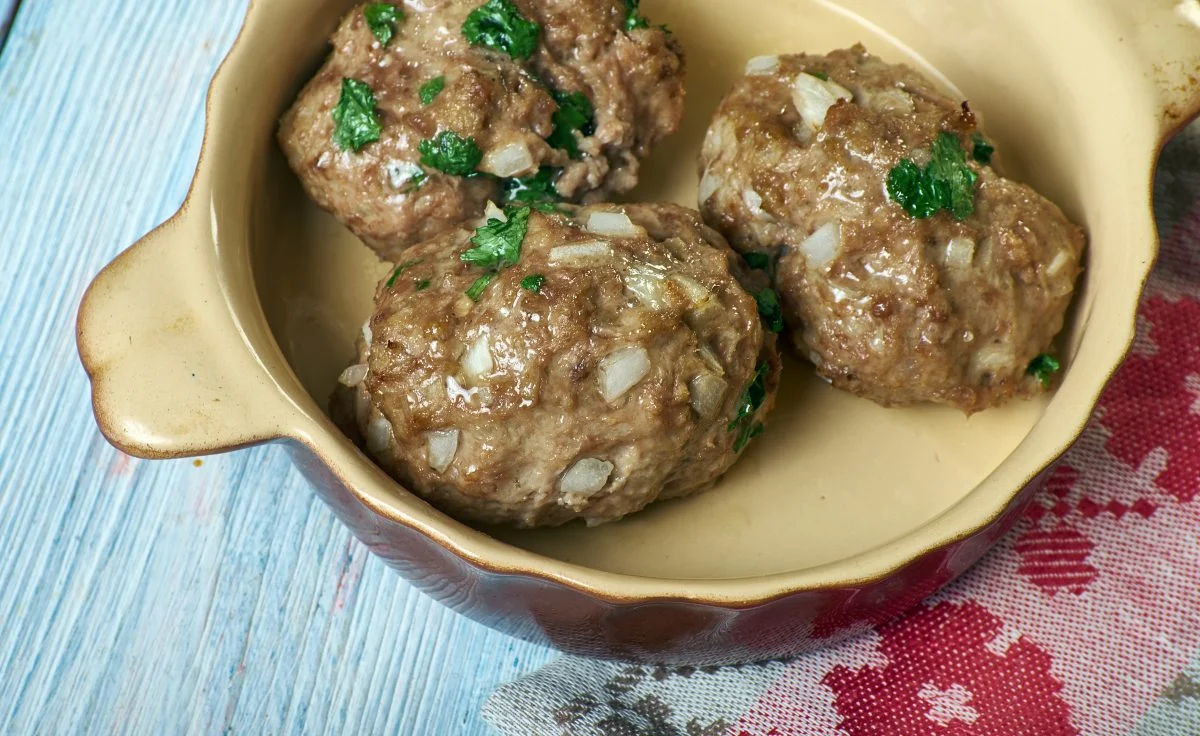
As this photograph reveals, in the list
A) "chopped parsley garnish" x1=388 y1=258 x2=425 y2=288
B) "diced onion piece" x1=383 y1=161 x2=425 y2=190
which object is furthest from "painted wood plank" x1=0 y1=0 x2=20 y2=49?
"chopped parsley garnish" x1=388 y1=258 x2=425 y2=288

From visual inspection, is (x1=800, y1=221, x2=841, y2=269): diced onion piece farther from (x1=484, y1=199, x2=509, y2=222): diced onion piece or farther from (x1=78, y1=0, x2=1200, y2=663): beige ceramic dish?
(x1=484, y1=199, x2=509, y2=222): diced onion piece

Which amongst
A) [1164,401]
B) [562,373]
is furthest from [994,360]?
[562,373]

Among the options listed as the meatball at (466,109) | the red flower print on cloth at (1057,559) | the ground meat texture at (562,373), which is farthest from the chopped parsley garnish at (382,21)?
the red flower print on cloth at (1057,559)

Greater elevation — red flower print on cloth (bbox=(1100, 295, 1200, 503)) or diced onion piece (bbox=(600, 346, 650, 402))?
red flower print on cloth (bbox=(1100, 295, 1200, 503))

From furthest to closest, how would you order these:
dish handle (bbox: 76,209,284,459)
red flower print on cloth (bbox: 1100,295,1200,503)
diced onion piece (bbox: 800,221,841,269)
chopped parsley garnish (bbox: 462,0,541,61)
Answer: red flower print on cloth (bbox: 1100,295,1200,503)
chopped parsley garnish (bbox: 462,0,541,61)
diced onion piece (bbox: 800,221,841,269)
dish handle (bbox: 76,209,284,459)

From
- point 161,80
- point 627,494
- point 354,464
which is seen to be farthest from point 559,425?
point 161,80

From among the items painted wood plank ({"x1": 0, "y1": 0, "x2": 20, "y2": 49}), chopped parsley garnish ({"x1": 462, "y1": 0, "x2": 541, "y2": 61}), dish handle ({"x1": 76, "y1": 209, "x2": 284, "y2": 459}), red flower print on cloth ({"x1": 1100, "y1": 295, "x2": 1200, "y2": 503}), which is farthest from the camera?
painted wood plank ({"x1": 0, "y1": 0, "x2": 20, "y2": 49})

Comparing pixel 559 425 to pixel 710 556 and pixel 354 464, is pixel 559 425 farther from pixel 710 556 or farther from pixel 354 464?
pixel 710 556

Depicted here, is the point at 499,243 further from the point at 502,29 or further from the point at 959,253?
the point at 959,253

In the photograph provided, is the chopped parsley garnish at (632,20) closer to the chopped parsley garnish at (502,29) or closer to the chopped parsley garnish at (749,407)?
the chopped parsley garnish at (502,29)
